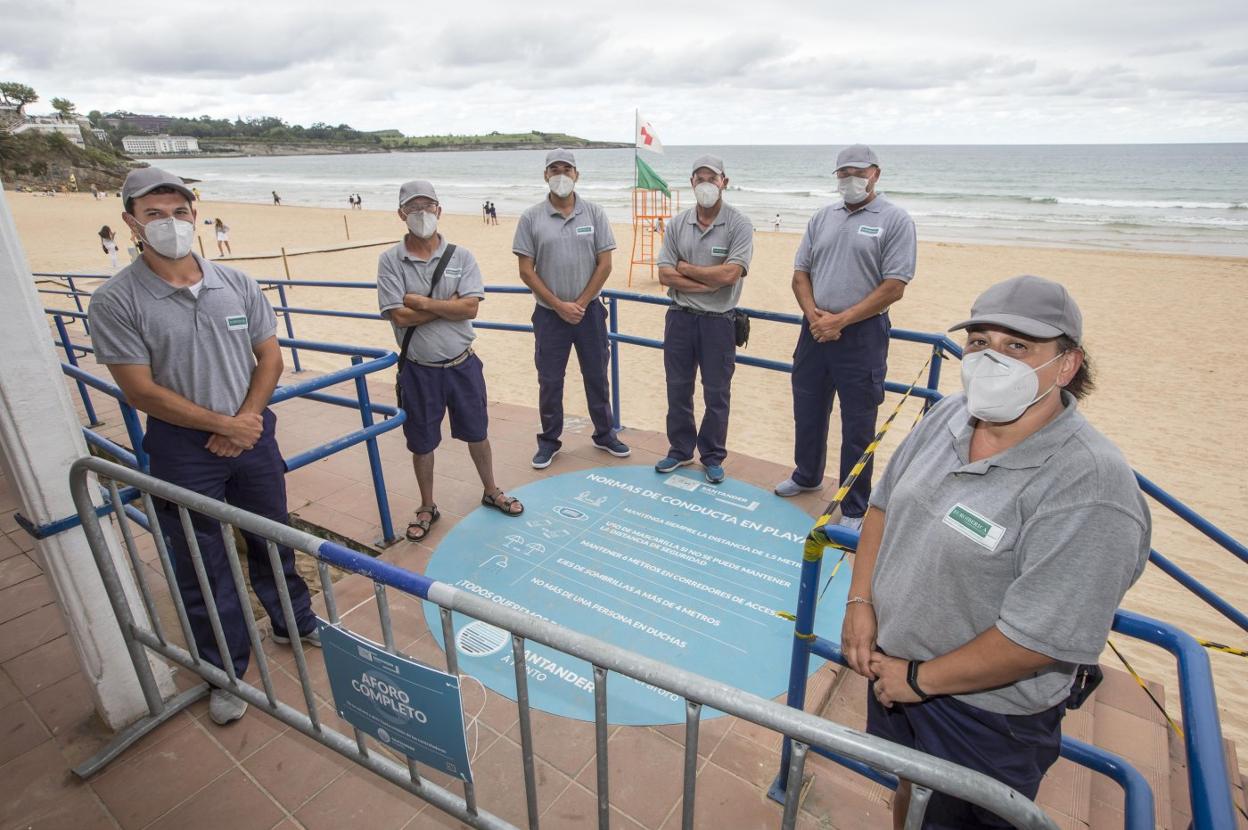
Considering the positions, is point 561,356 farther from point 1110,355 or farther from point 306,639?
point 1110,355

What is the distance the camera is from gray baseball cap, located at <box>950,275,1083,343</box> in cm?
151

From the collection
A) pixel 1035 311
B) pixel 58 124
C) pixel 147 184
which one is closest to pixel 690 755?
pixel 1035 311

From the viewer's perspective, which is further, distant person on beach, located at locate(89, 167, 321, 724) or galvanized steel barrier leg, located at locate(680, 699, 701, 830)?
distant person on beach, located at locate(89, 167, 321, 724)

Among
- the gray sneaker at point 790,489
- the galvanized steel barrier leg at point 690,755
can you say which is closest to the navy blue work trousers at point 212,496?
the galvanized steel barrier leg at point 690,755

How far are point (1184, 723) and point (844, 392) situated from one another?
2.75 m

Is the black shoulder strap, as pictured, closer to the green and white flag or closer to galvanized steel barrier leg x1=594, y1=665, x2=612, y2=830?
galvanized steel barrier leg x1=594, y1=665, x2=612, y2=830

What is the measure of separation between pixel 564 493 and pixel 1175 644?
3328mm

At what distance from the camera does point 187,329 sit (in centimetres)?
248

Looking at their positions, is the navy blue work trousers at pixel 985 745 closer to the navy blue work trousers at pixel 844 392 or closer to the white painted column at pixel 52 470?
the navy blue work trousers at pixel 844 392

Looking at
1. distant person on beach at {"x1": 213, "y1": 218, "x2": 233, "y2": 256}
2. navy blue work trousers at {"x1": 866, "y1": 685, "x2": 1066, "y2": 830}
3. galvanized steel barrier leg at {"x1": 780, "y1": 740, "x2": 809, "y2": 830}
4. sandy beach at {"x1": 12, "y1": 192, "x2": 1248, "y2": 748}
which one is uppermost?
galvanized steel barrier leg at {"x1": 780, "y1": 740, "x2": 809, "y2": 830}

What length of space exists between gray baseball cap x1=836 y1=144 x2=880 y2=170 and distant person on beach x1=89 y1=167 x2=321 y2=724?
3.08 metres

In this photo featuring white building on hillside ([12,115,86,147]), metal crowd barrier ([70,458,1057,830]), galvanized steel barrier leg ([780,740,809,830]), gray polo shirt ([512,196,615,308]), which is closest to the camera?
metal crowd barrier ([70,458,1057,830])

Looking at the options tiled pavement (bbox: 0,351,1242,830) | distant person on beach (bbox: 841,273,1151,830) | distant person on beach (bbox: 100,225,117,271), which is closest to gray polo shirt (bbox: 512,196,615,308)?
tiled pavement (bbox: 0,351,1242,830)

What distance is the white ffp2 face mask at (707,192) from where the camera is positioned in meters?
4.16
